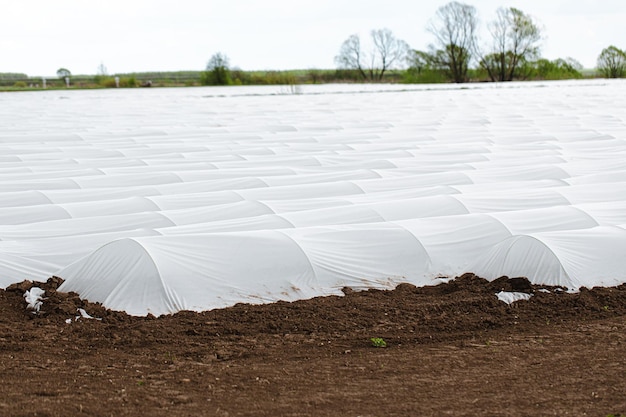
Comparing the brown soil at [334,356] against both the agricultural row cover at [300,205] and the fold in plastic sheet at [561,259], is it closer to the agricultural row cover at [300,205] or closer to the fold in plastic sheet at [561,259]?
the fold in plastic sheet at [561,259]

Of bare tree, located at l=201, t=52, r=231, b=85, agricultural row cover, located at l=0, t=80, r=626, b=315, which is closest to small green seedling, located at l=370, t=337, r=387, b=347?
agricultural row cover, located at l=0, t=80, r=626, b=315

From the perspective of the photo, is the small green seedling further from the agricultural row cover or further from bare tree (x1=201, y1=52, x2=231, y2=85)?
bare tree (x1=201, y1=52, x2=231, y2=85)

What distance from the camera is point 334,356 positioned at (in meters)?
7.71

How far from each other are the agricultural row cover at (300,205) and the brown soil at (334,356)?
0.56 meters

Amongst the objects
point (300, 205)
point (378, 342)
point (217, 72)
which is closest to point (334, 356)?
point (378, 342)

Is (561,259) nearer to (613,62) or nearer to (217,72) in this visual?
(217,72)

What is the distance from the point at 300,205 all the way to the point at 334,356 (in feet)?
20.4

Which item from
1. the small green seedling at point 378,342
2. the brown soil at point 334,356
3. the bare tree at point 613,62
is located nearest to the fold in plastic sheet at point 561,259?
the brown soil at point 334,356

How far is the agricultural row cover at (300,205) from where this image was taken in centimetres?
977

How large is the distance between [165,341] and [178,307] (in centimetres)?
99

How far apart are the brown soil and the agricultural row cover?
22.1 inches

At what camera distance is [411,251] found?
10.7 metres

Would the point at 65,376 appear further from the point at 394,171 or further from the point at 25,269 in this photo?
the point at 394,171

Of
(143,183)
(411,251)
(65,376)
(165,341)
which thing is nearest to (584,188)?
(411,251)
